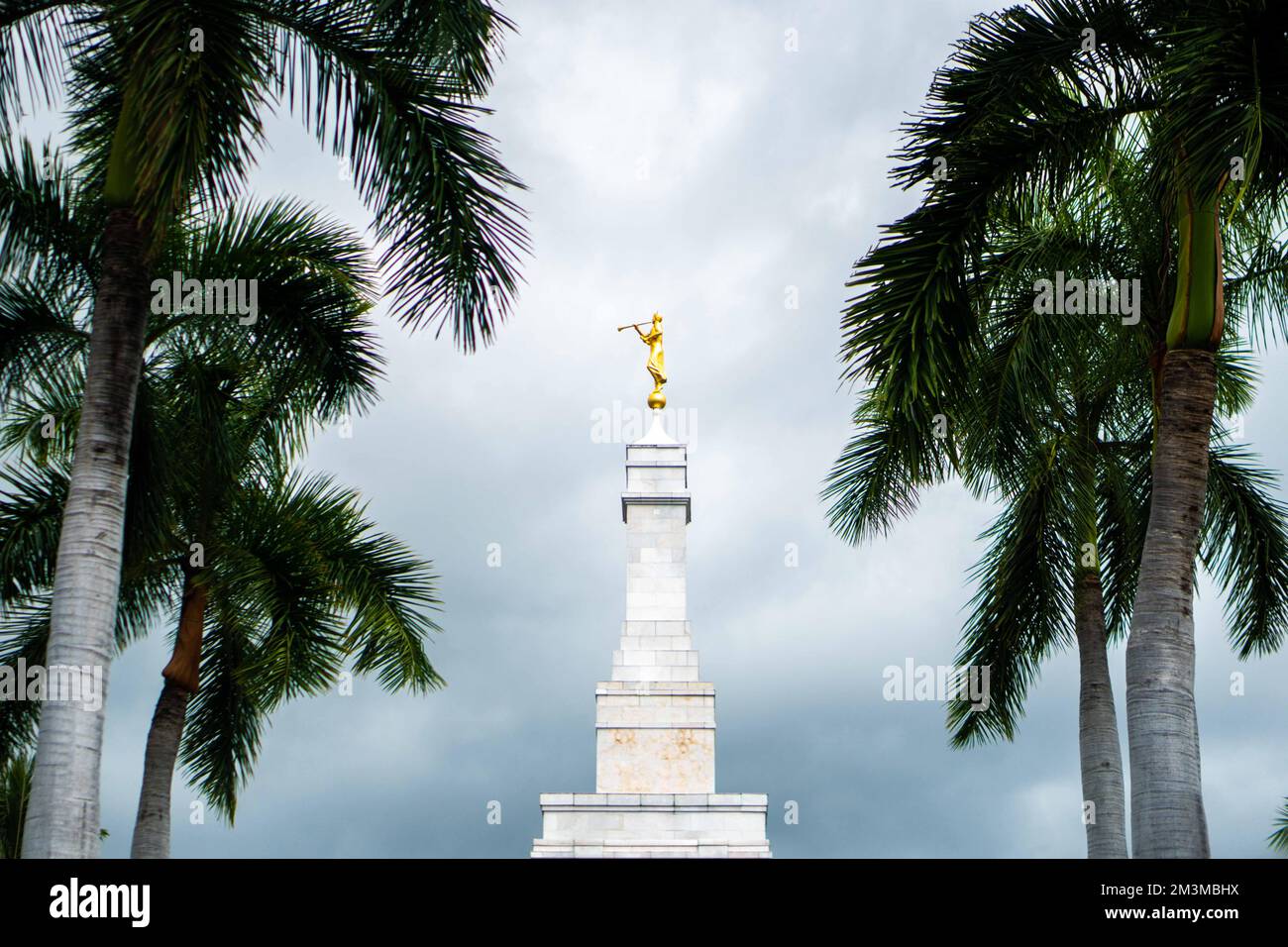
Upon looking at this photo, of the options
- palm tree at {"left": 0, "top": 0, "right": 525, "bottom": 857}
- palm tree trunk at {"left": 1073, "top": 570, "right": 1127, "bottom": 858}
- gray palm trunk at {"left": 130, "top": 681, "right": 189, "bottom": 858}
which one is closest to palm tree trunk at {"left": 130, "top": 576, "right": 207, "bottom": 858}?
gray palm trunk at {"left": 130, "top": 681, "right": 189, "bottom": 858}

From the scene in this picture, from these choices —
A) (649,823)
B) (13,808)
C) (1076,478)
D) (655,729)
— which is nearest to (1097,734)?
(1076,478)

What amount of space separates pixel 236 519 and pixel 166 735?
8.23ft

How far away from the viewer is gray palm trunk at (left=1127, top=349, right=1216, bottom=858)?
1128 centimetres

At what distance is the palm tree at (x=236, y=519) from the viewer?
50.8 ft

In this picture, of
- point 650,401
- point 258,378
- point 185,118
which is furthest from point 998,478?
point 650,401

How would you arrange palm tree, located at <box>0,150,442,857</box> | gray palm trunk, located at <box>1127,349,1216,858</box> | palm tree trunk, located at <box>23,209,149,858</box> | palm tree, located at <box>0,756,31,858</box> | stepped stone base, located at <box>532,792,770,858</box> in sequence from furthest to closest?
stepped stone base, located at <box>532,792,770,858</box> → palm tree, located at <box>0,756,31,858</box> → palm tree, located at <box>0,150,442,857</box> → gray palm trunk, located at <box>1127,349,1216,858</box> → palm tree trunk, located at <box>23,209,149,858</box>

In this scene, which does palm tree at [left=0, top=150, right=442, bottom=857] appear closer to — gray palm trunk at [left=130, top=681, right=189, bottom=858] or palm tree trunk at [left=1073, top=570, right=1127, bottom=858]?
gray palm trunk at [left=130, top=681, right=189, bottom=858]

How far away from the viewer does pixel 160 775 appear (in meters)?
17.0

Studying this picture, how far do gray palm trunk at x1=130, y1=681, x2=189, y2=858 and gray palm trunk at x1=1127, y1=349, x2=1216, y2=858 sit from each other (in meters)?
10.4
